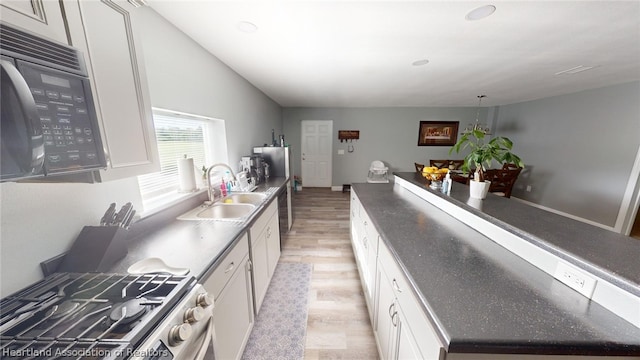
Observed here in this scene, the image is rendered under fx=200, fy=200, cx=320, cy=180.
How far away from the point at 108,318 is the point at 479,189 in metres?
2.13

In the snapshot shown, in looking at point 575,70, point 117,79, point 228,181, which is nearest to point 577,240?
point 117,79

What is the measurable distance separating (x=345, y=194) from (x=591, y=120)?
476 centimetres

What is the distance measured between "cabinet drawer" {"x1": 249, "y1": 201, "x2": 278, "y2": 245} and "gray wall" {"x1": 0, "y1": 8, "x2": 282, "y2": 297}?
0.75 m

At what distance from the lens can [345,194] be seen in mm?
5371

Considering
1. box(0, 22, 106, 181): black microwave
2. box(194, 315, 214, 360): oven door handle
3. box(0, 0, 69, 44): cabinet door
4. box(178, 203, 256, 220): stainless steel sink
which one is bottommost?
box(194, 315, 214, 360): oven door handle

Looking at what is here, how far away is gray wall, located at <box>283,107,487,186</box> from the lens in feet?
17.9

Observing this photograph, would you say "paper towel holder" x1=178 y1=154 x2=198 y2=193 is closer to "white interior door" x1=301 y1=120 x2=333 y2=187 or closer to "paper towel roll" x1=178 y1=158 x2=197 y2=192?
"paper towel roll" x1=178 y1=158 x2=197 y2=192

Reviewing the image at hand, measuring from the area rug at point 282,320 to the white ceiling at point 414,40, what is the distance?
2.36m

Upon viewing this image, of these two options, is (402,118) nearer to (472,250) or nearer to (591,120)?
(591,120)

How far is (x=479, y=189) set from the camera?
1.53 m

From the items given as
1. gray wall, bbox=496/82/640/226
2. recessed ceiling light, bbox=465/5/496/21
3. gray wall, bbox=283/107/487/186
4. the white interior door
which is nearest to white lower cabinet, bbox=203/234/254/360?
recessed ceiling light, bbox=465/5/496/21

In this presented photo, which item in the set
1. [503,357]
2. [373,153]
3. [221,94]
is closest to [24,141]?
[503,357]

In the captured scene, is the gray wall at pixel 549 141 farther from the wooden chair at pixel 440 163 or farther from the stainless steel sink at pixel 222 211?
the stainless steel sink at pixel 222 211

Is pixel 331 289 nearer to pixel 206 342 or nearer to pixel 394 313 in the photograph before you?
pixel 394 313
